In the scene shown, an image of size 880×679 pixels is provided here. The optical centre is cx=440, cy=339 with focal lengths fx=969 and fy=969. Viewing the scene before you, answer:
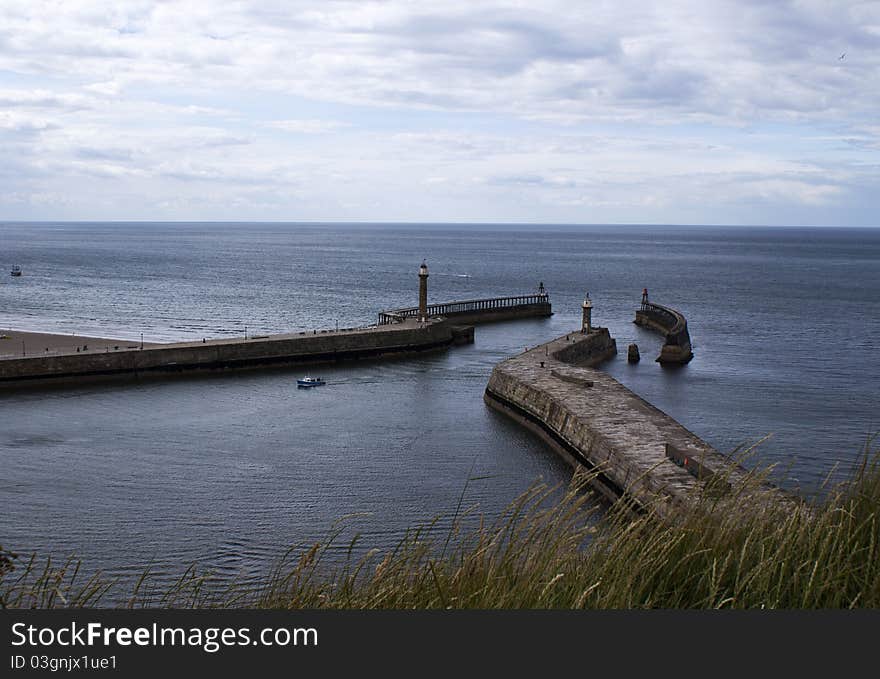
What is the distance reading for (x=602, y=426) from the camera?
88.7 feet

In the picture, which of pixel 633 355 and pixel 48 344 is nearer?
pixel 48 344

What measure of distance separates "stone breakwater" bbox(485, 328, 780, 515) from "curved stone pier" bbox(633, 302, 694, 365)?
273 inches

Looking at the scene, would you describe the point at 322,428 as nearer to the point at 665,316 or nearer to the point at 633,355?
the point at 633,355

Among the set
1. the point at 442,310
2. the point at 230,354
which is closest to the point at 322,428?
the point at 230,354

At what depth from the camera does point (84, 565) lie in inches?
725

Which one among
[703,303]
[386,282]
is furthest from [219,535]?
[386,282]

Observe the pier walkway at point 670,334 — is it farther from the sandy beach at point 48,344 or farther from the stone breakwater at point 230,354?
the sandy beach at point 48,344

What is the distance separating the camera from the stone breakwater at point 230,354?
3916 centimetres

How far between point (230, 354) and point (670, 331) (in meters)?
24.3

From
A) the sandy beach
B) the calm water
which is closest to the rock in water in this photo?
the calm water

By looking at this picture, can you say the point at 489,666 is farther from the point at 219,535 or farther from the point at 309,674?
the point at 219,535

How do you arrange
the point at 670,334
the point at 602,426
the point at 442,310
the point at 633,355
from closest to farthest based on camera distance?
the point at 602,426, the point at 633,355, the point at 670,334, the point at 442,310

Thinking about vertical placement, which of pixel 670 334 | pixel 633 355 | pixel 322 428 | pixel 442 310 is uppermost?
pixel 670 334

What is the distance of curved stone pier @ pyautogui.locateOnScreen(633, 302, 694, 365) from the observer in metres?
47.9
